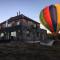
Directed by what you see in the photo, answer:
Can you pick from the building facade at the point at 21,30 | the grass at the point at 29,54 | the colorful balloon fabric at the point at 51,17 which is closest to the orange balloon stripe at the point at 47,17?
the colorful balloon fabric at the point at 51,17

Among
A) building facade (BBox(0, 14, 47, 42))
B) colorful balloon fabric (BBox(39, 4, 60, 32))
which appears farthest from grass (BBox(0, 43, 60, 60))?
building facade (BBox(0, 14, 47, 42))

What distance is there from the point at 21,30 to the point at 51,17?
43.0 feet

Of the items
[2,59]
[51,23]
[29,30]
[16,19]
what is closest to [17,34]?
[29,30]

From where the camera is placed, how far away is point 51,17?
92.2 ft

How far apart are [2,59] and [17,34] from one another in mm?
28583

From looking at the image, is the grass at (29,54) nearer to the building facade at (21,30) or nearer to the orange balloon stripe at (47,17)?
the orange balloon stripe at (47,17)

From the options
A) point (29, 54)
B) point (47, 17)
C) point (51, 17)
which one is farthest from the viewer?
point (47, 17)

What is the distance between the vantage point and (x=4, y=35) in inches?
1674

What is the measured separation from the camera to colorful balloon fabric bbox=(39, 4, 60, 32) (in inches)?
1087

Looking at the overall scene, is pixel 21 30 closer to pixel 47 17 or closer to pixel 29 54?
pixel 47 17

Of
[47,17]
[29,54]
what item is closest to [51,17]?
[47,17]

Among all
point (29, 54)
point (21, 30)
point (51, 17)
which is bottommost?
point (29, 54)

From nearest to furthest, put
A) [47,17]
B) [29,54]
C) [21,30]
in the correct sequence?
[29,54]
[47,17]
[21,30]

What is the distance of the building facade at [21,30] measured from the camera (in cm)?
3979
